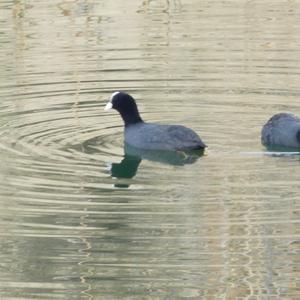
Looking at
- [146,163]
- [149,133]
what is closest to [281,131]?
[149,133]

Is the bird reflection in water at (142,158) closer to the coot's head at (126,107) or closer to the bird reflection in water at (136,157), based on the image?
the bird reflection in water at (136,157)

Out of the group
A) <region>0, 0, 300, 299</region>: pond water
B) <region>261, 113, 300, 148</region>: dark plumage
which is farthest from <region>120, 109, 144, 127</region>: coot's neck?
<region>261, 113, 300, 148</region>: dark plumage

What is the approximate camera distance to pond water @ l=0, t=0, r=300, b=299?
335 inches

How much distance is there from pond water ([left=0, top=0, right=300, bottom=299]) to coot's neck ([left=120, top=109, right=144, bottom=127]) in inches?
8.0

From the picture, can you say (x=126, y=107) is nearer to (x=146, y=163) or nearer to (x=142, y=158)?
(x=142, y=158)

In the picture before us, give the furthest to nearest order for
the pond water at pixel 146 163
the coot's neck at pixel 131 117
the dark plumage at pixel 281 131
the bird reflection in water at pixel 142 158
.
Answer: the coot's neck at pixel 131 117, the dark plumage at pixel 281 131, the bird reflection in water at pixel 142 158, the pond water at pixel 146 163

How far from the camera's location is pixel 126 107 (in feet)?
41.6

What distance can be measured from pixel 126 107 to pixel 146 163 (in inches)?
45.7

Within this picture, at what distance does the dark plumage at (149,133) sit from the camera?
38.5ft


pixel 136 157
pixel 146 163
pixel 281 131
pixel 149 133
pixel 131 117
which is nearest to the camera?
pixel 146 163

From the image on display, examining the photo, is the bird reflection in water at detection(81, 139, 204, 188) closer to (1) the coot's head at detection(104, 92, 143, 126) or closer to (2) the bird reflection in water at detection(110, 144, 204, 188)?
(2) the bird reflection in water at detection(110, 144, 204, 188)

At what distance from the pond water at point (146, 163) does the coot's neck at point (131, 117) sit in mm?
204

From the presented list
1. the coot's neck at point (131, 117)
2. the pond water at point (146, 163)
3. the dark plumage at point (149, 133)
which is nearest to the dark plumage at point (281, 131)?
the pond water at point (146, 163)

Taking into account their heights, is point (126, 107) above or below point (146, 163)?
above
